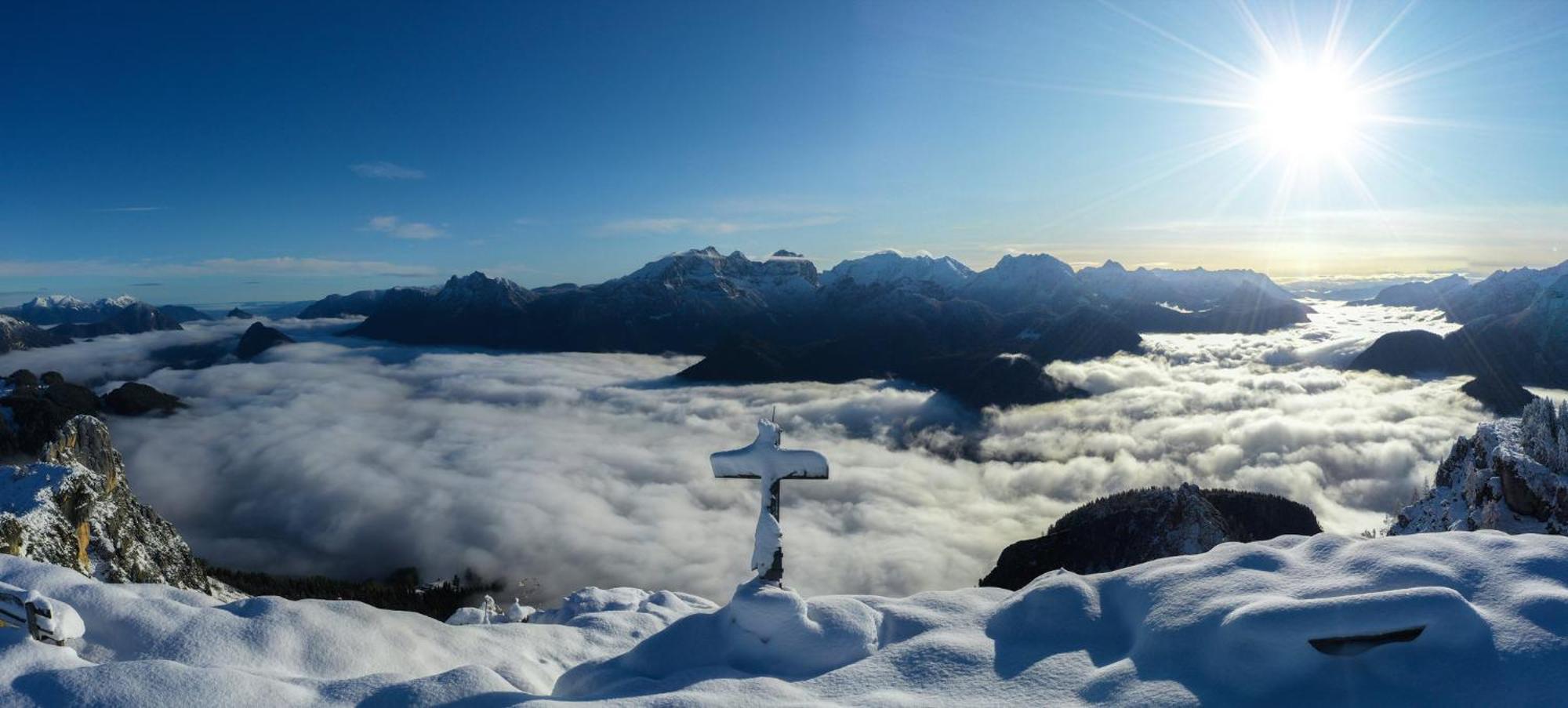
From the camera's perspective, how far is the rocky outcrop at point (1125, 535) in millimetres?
56969

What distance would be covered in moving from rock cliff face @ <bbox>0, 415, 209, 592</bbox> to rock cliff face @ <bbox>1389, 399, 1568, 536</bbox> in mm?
64286

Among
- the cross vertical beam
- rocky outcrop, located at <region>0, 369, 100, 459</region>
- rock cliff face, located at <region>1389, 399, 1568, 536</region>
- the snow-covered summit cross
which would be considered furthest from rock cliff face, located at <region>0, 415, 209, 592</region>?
rocky outcrop, located at <region>0, 369, 100, 459</region>

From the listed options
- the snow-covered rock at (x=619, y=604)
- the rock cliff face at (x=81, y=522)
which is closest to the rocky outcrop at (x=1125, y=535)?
the snow-covered rock at (x=619, y=604)

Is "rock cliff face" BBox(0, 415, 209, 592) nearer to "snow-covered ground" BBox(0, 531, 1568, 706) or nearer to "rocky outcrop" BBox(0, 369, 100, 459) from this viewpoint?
"snow-covered ground" BBox(0, 531, 1568, 706)

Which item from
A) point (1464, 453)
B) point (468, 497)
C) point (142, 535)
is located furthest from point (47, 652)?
point (468, 497)

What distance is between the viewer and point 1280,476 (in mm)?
194000

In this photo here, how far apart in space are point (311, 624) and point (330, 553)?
161853 mm

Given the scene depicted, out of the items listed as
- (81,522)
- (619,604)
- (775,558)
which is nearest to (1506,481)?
(775,558)

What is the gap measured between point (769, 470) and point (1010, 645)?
539 cm

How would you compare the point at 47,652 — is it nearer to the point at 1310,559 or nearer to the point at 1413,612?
the point at 1413,612

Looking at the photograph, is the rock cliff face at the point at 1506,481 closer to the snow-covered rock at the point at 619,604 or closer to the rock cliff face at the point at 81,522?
the snow-covered rock at the point at 619,604

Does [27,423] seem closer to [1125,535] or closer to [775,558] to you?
[775,558]

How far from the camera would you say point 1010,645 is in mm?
11117

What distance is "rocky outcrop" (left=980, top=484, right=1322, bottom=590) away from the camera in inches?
2243
